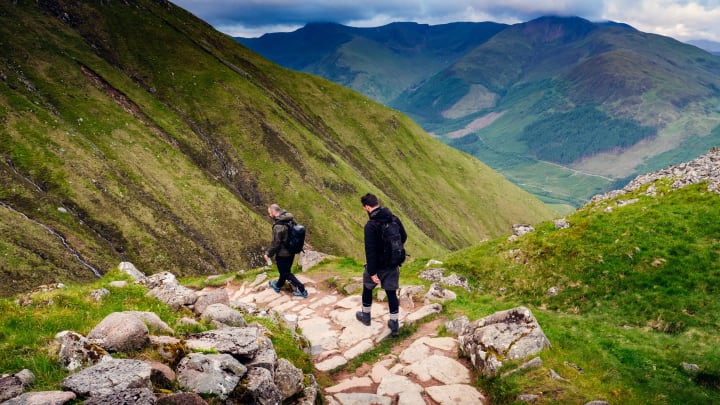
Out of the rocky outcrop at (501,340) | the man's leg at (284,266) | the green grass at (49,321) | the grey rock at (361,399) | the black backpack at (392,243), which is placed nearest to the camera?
the green grass at (49,321)

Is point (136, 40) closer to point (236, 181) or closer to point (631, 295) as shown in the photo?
point (236, 181)

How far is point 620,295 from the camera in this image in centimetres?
1830

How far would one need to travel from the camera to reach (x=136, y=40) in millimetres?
158375

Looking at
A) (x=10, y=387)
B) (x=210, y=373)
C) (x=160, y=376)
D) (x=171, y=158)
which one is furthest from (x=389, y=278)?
(x=171, y=158)

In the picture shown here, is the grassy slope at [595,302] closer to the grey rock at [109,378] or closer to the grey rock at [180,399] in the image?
the grey rock at [109,378]

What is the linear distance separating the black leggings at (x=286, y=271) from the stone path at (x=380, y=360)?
85 centimetres

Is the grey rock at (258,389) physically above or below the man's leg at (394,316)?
above

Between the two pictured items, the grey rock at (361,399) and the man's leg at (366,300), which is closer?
the grey rock at (361,399)

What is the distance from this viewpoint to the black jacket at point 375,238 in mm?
14727

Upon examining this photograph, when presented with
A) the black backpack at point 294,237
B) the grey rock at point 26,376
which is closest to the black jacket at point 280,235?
the black backpack at point 294,237

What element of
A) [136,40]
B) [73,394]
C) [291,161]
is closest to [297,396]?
[73,394]

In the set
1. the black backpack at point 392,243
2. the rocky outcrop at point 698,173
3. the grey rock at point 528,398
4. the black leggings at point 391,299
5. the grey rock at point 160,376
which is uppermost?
the rocky outcrop at point 698,173

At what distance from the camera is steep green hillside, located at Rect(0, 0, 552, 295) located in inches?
3270

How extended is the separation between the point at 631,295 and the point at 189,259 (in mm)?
86945
